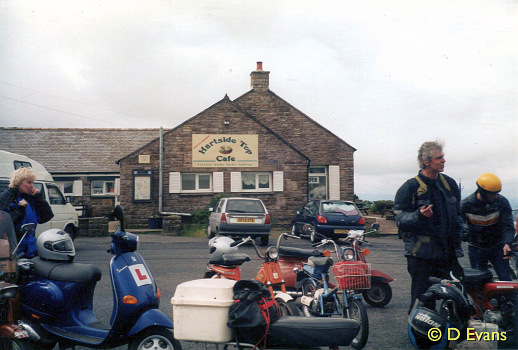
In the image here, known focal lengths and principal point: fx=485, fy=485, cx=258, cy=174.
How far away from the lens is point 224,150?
25.7 metres

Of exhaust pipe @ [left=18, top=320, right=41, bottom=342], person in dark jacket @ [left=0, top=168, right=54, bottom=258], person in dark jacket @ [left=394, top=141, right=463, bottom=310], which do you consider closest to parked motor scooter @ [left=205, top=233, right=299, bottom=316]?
person in dark jacket @ [left=394, top=141, right=463, bottom=310]

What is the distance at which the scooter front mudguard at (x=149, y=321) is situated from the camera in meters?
4.00

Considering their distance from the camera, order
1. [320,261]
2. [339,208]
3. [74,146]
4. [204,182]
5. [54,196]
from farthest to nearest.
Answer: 1. [74,146]
2. [204,182]
3. [339,208]
4. [54,196]
5. [320,261]

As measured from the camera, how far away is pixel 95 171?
29609mm

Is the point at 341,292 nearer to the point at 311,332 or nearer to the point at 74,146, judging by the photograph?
the point at 311,332

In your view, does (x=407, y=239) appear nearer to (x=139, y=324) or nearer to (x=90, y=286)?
(x=139, y=324)

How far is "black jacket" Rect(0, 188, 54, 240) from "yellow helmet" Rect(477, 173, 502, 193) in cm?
540

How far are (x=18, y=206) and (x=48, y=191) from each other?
833 cm

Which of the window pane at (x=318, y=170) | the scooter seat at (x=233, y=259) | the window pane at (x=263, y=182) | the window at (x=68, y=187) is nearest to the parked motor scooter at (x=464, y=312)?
the scooter seat at (x=233, y=259)

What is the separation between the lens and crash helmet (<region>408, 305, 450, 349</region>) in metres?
4.12

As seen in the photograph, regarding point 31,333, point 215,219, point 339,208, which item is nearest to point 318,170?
point 339,208

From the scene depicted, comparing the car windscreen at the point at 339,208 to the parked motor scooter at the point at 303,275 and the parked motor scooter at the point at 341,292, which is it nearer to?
the parked motor scooter at the point at 303,275

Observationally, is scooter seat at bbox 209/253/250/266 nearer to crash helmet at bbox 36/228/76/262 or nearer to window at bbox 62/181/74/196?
crash helmet at bbox 36/228/76/262

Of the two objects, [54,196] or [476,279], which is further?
[54,196]
